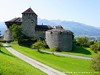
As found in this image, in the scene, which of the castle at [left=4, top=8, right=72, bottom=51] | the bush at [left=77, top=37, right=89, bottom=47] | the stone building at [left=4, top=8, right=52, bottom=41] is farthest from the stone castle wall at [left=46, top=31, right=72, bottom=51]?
the bush at [left=77, top=37, right=89, bottom=47]

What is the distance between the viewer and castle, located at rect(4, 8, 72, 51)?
85.9m

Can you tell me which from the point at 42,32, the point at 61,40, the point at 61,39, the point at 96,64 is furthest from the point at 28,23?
the point at 96,64

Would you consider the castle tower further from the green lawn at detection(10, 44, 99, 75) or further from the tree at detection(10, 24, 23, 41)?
the green lawn at detection(10, 44, 99, 75)

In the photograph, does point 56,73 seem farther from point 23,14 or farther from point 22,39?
point 23,14

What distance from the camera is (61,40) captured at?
281 feet

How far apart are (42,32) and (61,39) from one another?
1024 centimetres

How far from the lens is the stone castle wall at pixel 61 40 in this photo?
85250 millimetres

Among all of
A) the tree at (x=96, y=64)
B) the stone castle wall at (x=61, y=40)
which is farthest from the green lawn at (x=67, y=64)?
the stone castle wall at (x=61, y=40)

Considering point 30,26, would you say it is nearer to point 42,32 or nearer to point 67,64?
point 42,32

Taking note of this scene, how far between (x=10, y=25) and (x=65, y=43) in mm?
23177

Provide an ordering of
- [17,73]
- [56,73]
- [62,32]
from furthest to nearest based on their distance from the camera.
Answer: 1. [62,32]
2. [56,73]
3. [17,73]

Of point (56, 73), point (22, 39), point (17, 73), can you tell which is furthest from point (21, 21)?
point (17, 73)

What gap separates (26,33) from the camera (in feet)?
309

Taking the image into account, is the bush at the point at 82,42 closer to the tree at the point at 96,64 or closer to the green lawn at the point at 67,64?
the green lawn at the point at 67,64
